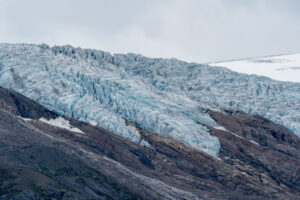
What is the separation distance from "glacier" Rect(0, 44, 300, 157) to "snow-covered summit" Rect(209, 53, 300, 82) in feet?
160

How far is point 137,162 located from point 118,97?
1377 centimetres

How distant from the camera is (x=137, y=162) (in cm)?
5084

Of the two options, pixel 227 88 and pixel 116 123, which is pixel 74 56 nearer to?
pixel 116 123

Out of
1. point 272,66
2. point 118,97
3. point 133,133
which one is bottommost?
point 133,133

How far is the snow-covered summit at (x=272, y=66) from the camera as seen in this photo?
420ft

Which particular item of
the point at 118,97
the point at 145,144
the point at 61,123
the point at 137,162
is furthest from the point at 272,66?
the point at 61,123

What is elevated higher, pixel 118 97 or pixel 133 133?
pixel 118 97

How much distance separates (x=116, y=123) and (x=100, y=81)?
8.97 m

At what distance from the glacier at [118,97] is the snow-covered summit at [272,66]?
48.7 metres

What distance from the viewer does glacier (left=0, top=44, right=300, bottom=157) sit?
58125 millimetres

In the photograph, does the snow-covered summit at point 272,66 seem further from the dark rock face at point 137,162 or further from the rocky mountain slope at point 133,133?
the dark rock face at point 137,162

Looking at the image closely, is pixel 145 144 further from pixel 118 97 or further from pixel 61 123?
pixel 61 123

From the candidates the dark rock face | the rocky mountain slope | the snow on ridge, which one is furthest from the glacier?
the snow on ridge

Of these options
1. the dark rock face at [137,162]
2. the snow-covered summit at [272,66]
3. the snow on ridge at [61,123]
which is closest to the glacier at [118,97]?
the dark rock face at [137,162]
